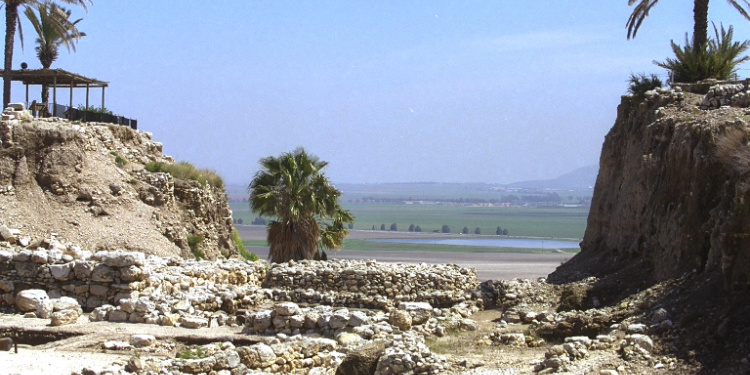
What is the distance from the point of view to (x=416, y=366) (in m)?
12.1

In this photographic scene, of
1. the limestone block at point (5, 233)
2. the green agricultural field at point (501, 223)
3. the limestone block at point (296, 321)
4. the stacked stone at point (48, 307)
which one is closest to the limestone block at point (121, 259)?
the stacked stone at point (48, 307)

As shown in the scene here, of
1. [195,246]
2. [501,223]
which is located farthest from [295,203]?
[501,223]

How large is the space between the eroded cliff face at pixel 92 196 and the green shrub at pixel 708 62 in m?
14.2

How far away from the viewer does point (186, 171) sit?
2791 cm

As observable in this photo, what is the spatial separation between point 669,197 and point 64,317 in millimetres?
11802

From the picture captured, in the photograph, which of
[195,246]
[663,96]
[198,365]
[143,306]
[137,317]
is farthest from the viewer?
[195,246]

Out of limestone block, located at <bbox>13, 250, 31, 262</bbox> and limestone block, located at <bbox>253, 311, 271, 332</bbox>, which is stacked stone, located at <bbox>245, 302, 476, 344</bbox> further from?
limestone block, located at <bbox>13, 250, 31, 262</bbox>

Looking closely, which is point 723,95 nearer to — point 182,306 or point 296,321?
point 296,321

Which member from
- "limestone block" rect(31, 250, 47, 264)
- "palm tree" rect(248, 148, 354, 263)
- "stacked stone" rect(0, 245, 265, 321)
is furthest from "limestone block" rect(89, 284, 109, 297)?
"palm tree" rect(248, 148, 354, 263)

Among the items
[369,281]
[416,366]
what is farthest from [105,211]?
[416,366]

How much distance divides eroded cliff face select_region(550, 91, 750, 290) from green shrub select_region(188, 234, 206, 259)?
1048 centimetres

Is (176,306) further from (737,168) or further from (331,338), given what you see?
(737,168)

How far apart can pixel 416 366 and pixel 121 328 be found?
598 cm

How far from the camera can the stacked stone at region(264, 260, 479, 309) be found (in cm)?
2017
